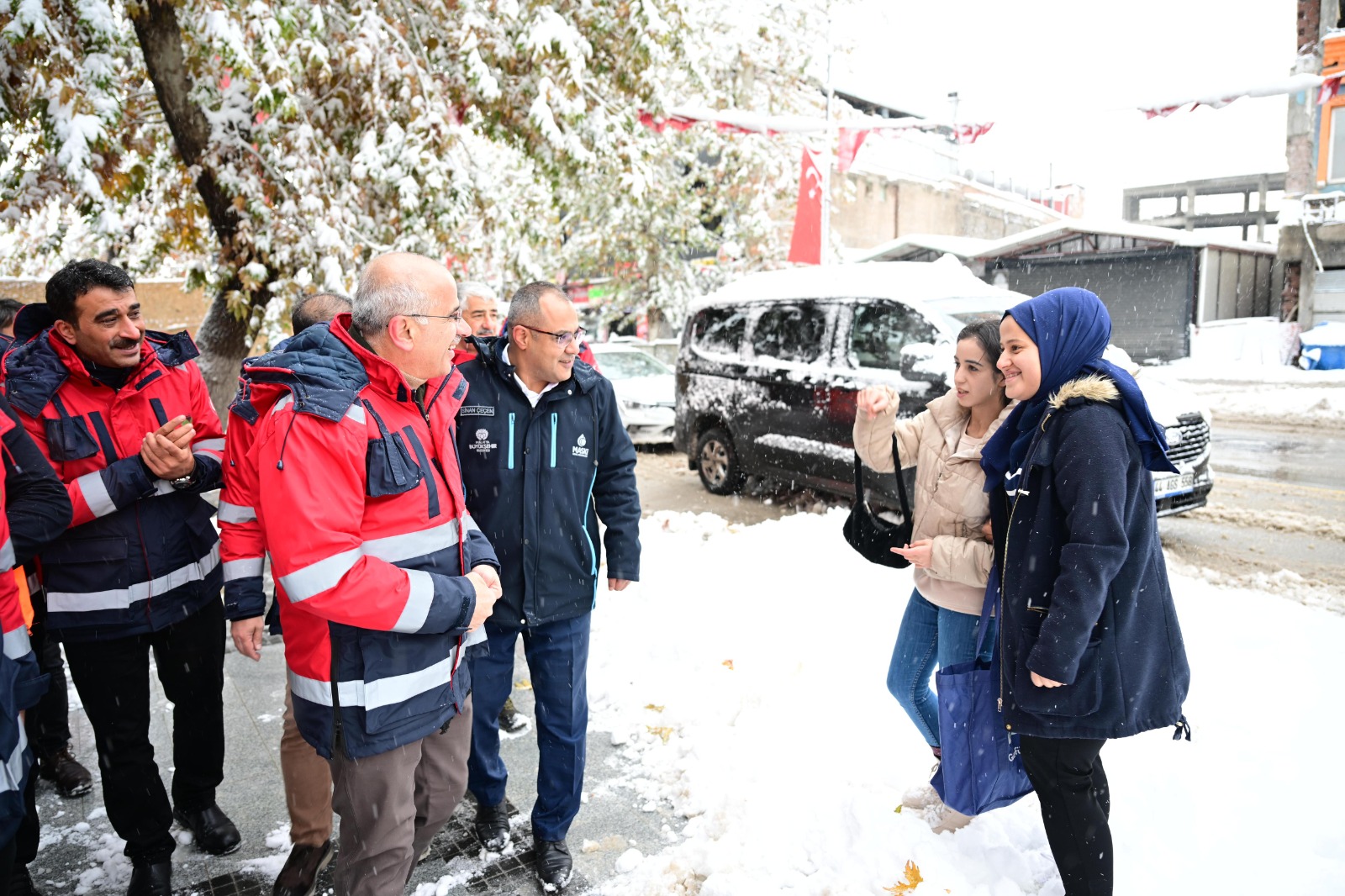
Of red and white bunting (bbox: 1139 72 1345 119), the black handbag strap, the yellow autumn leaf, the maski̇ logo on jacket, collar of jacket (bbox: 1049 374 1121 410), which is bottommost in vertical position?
the yellow autumn leaf

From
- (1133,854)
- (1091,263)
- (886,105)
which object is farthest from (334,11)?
(886,105)

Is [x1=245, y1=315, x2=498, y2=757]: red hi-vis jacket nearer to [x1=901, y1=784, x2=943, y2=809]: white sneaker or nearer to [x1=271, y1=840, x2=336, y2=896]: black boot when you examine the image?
[x1=271, y1=840, x2=336, y2=896]: black boot

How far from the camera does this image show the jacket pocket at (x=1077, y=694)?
228 centimetres

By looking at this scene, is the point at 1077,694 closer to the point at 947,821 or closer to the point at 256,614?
the point at 947,821

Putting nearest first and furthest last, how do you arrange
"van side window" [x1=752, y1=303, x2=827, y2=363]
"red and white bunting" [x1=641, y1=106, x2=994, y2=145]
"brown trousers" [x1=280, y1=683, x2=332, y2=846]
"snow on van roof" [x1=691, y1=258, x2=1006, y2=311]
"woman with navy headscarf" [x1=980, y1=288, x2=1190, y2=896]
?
"woman with navy headscarf" [x1=980, y1=288, x2=1190, y2=896], "brown trousers" [x1=280, y1=683, x2=332, y2=846], "snow on van roof" [x1=691, y1=258, x2=1006, y2=311], "van side window" [x1=752, y1=303, x2=827, y2=363], "red and white bunting" [x1=641, y1=106, x2=994, y2=145]

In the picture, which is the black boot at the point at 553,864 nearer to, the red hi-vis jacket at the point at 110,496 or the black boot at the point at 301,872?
the black boot at the point at 301,872

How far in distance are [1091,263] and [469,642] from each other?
89.1ft

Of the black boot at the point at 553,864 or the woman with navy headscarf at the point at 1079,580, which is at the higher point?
the woman with navy headscarf at the point at 1079,580

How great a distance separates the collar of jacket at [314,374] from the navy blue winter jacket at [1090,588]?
5.85ft

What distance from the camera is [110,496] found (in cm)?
274

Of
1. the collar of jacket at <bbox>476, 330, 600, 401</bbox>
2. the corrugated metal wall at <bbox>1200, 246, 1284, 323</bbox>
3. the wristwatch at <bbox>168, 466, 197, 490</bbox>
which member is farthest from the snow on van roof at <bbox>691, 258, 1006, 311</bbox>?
the corrugated metal wall at <bbox>1200, 246, 1284, 323</bbox>

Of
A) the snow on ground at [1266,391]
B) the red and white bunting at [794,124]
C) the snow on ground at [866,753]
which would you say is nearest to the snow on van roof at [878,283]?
the red and white bunting at [794,124]

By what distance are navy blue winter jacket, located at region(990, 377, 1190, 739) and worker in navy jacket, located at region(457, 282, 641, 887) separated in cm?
141

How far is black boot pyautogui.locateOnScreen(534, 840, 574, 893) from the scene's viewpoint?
9.52 ft
